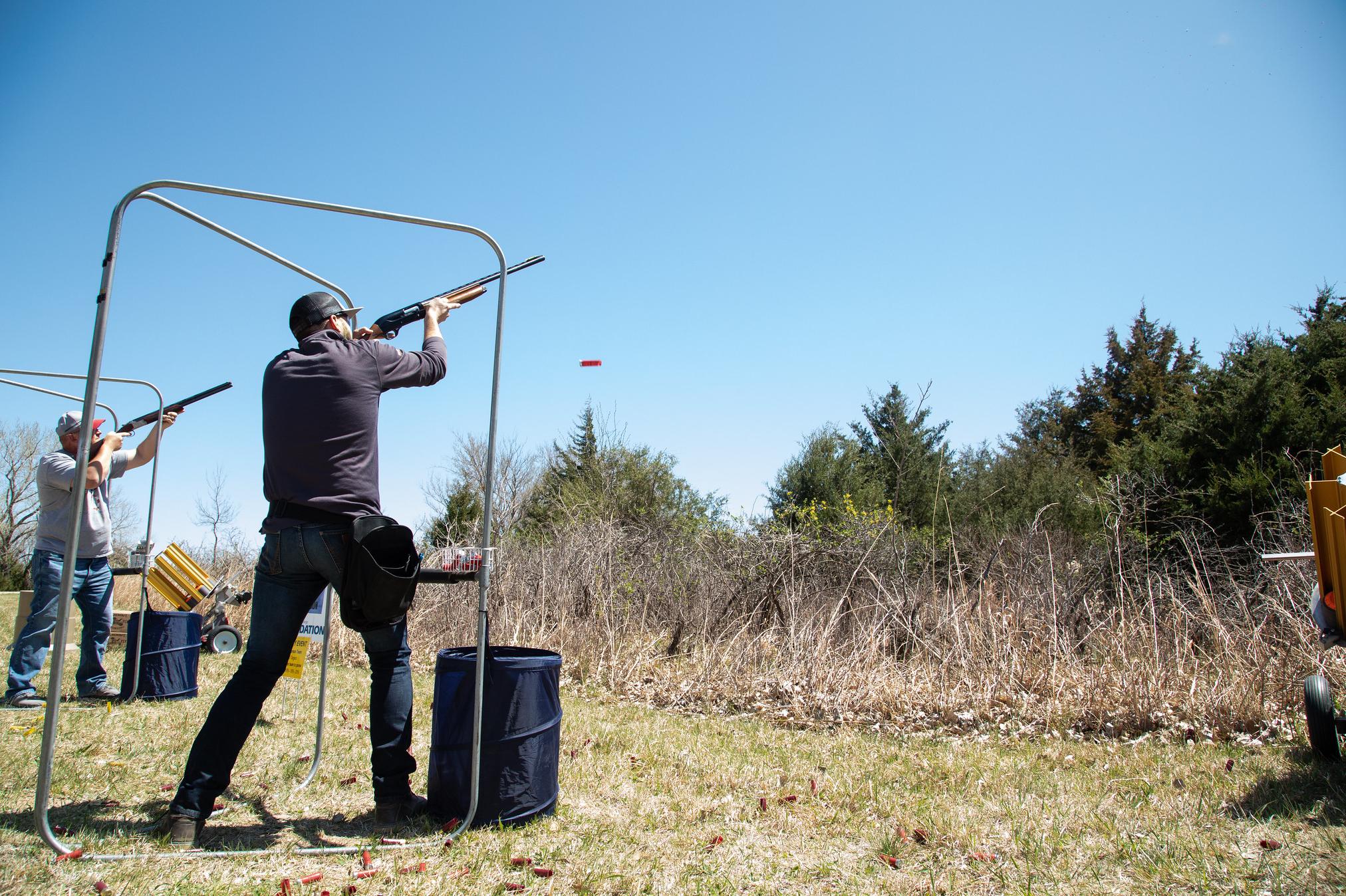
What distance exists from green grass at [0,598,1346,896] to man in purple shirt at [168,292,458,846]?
24 centimetres

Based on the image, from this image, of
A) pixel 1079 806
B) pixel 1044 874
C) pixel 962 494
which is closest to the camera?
pixel 1044 874

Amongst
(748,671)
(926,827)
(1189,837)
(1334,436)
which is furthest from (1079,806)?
(1334,436)

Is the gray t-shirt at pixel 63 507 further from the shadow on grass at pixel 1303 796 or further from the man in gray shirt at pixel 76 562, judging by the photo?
the shadow on grass at pixel 1303 796

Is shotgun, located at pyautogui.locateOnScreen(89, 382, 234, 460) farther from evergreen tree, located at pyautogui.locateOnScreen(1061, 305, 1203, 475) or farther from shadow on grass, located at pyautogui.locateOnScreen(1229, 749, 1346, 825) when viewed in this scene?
evergreen tree, located at pyautogui.locateOnScreen(1061, 305, 1203, 475)

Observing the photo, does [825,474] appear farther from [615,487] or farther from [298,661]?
[298,661]

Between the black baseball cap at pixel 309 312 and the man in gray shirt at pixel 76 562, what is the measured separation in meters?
2.58

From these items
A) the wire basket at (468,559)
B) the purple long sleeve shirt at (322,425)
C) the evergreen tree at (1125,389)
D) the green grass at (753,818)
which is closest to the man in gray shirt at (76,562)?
the green grass at (753,818)

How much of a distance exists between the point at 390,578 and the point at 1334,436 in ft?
53.6

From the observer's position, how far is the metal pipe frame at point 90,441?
262cm

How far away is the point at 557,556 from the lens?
10430 mm

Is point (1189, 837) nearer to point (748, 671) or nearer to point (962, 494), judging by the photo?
point (748, 671)

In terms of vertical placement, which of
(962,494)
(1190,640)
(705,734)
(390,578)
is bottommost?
(705,734)

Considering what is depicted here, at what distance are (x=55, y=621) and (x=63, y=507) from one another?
772 mm

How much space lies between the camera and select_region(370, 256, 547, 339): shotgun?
12.3 ft
